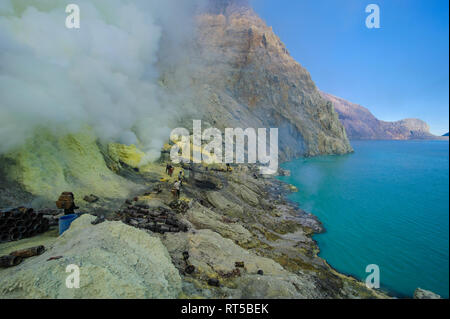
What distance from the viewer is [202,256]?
6074mm

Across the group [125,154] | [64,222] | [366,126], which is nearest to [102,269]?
[64,222]

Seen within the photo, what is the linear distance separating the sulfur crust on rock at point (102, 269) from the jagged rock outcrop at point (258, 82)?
38.0 m

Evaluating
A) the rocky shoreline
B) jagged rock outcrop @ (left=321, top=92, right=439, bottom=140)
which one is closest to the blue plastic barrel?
the rocky shoreline

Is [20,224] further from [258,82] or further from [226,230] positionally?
[258,82]

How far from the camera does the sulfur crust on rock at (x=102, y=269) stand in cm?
335

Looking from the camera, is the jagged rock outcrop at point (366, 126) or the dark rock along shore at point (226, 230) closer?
the dark rock along shore at point (226, 230)

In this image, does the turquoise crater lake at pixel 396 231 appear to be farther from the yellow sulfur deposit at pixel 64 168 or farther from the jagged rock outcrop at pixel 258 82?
the jagged rock outcrop at pixel 258 82

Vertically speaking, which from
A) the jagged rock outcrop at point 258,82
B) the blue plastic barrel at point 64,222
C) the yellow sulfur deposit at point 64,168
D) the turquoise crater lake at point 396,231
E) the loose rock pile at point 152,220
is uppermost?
the jagged rock outcrop at point 258,82

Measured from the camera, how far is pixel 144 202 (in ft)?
30.0
